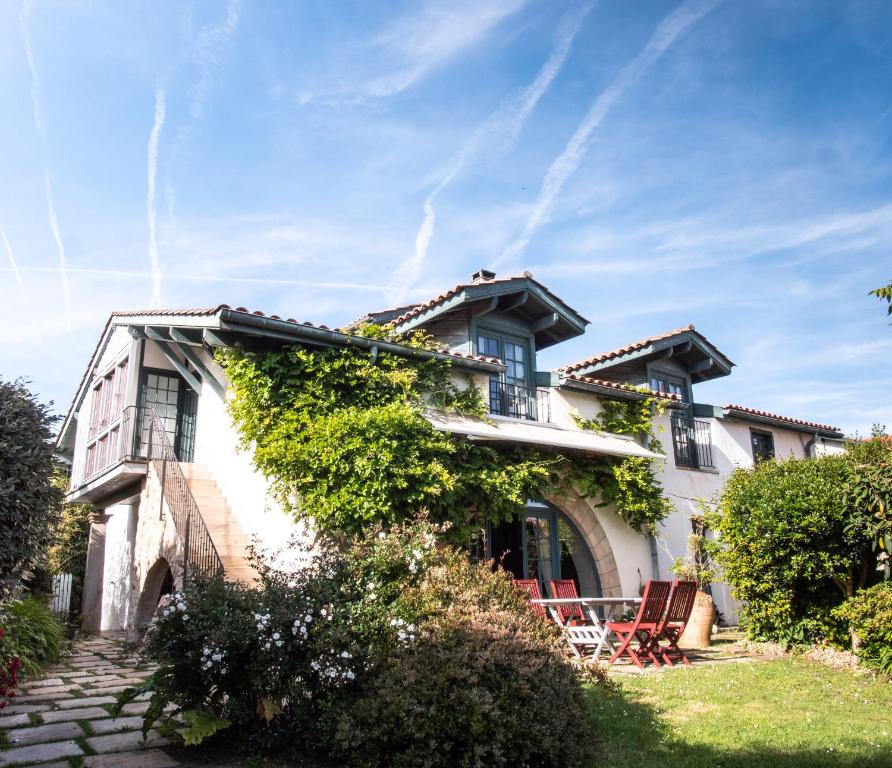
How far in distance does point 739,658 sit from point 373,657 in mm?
7785

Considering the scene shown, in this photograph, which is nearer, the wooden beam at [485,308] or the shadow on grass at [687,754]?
the shadow on grass at [687,754]

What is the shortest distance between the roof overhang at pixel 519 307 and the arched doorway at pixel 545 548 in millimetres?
4487

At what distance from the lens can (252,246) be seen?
12.0 metres

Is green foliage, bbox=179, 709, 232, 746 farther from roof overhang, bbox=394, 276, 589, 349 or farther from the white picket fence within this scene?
the white picket fence

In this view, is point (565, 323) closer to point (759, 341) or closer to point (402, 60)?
point (759, 341)

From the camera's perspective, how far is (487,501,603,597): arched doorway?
14.9m

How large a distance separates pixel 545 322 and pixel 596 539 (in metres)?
5.17

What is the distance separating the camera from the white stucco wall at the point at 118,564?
1744 centimetres

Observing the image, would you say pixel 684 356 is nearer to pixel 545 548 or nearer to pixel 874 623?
pixel 545 548

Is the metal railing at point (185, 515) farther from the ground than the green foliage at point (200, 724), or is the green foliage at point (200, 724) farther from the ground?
the metal railing at point (185, 515)

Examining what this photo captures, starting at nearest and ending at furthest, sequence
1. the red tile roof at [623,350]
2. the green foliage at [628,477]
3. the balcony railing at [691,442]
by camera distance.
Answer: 1. the green foliage at [628,477]
2. the red tile roof at [623,350]
3. the balcony railing at [691,442]

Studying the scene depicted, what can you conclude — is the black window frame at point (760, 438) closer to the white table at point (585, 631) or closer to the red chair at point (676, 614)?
the white table at point (585, 631)

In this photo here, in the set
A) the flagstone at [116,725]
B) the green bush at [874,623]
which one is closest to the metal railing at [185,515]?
the flagstone at [116,725]

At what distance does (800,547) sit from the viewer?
11344 mm
